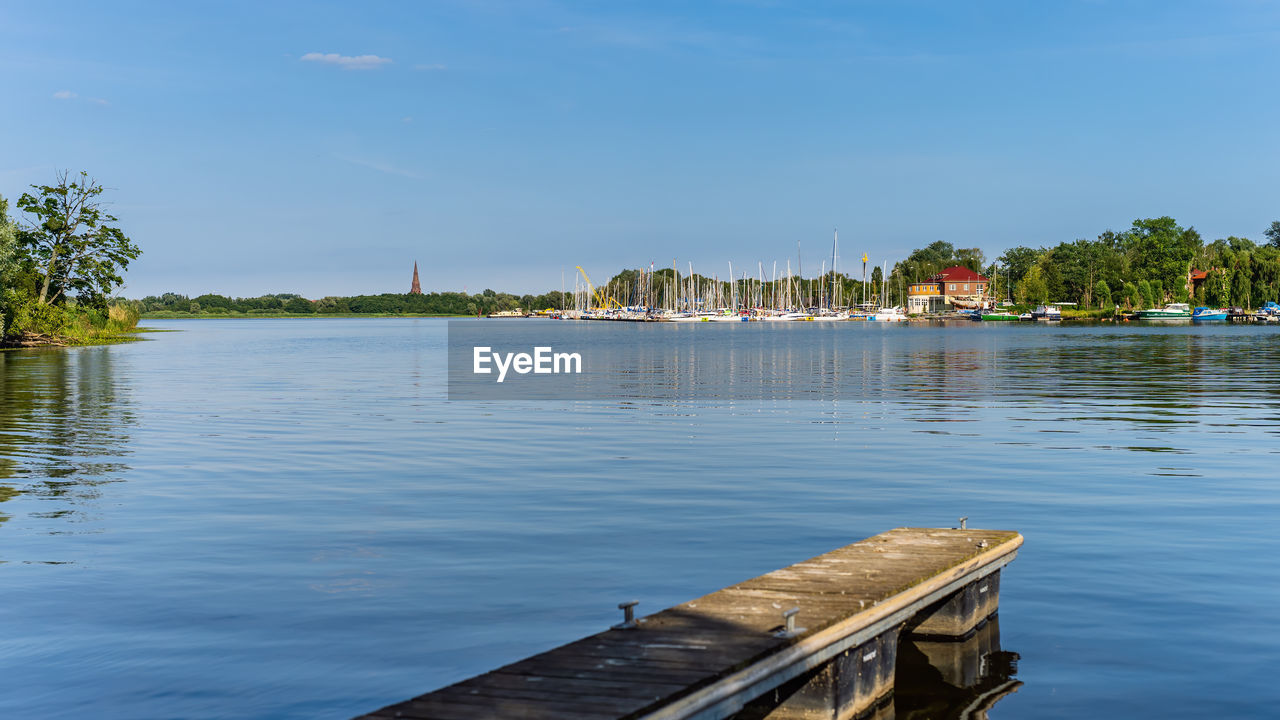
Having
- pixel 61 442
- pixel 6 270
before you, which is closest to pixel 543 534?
pixel 61 442

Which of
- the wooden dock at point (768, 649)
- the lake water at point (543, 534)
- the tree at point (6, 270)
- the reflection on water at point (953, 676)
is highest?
the tree at point (6, 270)

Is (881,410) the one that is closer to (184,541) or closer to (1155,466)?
(1155,466)

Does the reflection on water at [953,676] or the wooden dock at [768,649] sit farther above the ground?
the wooden dock at [768,649]

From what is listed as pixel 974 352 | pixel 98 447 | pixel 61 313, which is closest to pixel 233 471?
pixel 98 447

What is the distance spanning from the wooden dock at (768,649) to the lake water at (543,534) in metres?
1.23

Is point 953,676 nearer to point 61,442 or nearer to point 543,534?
point 543,534

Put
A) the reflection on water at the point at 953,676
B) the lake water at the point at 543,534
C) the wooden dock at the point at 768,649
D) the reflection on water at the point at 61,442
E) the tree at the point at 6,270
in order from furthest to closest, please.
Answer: the tree at the point at 6,270
the reflection on water at the point at 61,442
the lake water at the point at 543,534
the reflection on water at the point at 953,676
the wooden dock at the point at 768,649

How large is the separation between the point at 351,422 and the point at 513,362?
52698mm

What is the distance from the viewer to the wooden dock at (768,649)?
9.22 metres

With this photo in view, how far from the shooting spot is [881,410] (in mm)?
43969

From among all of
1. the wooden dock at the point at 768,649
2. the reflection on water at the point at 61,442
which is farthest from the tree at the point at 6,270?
the wooden dock at the point at 768,649

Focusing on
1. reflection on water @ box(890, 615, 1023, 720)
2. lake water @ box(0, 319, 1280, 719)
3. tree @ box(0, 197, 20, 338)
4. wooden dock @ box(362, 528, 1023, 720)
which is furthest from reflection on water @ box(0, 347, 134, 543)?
tree @ box(0, 197, 20, 338)

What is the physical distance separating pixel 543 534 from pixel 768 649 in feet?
31.8

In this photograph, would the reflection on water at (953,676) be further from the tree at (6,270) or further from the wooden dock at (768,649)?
the tree at (6,270)
